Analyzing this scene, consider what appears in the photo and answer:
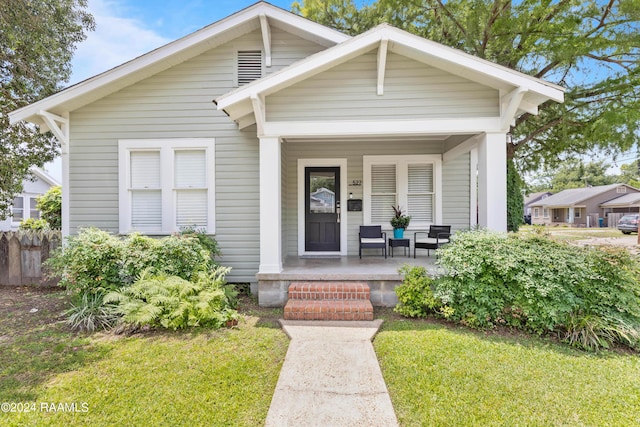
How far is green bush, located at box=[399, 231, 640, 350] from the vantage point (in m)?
3.66

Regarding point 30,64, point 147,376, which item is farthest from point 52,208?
point 147,376

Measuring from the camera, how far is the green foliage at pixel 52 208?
30.1ft

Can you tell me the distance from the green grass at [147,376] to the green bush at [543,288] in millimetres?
2543

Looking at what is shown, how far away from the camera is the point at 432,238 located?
22.6ft

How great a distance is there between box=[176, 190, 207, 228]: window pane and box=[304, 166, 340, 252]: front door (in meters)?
2.47

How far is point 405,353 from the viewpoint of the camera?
11.2 ft

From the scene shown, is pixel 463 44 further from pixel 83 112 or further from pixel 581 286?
pixel 83 112

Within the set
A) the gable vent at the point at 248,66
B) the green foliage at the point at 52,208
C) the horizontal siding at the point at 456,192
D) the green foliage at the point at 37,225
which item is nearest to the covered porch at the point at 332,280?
the horizontal siding at the point at 456,192

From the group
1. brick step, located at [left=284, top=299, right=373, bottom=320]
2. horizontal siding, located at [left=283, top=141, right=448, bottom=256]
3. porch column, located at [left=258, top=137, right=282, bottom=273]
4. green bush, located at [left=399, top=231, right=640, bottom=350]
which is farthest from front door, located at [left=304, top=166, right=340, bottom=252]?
green bush, located at [left=399, top=231, right=640, bottom=350]

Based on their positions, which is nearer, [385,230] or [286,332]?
[286,332]

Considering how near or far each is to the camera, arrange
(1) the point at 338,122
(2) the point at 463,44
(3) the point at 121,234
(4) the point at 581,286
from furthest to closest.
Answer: (2) the point at 463,44 < (3) the point at 121,234 < (1) the point at 338,122 < (4) the point at 581,286

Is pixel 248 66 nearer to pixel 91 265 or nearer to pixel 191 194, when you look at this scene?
pixel 191 194

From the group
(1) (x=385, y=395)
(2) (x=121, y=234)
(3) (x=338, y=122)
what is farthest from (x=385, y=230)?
(2) (x=121, y=234)

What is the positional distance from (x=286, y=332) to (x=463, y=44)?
9467mm
